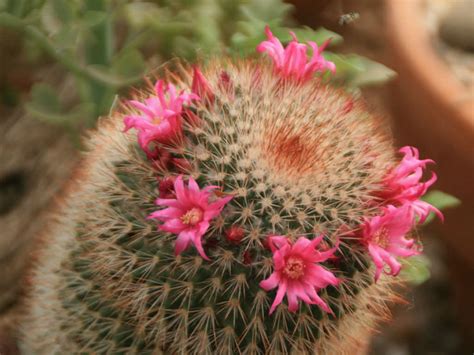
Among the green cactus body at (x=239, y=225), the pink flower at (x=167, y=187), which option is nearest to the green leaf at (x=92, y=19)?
the green cactus body at (x=239, y=225)

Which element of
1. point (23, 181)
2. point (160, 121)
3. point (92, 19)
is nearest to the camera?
point (160, 121)

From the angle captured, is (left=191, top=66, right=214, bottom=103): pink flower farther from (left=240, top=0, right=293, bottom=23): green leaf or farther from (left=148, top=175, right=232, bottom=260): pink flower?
(left=240, top=0, right=293, bottom=23): green leaf

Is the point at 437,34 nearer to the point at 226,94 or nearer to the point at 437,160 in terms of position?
the point at 437,160

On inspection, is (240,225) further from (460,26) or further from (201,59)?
(460,26)

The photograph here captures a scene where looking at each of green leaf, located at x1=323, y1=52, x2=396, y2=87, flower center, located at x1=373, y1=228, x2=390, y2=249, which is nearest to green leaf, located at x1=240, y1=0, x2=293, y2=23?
green leaf, located at x1=323, y1=52, x2=396, y2=87

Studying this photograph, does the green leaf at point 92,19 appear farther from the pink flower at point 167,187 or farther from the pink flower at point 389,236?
the pink flower at point 389,236

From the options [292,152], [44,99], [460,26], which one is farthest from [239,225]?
[460,26]
